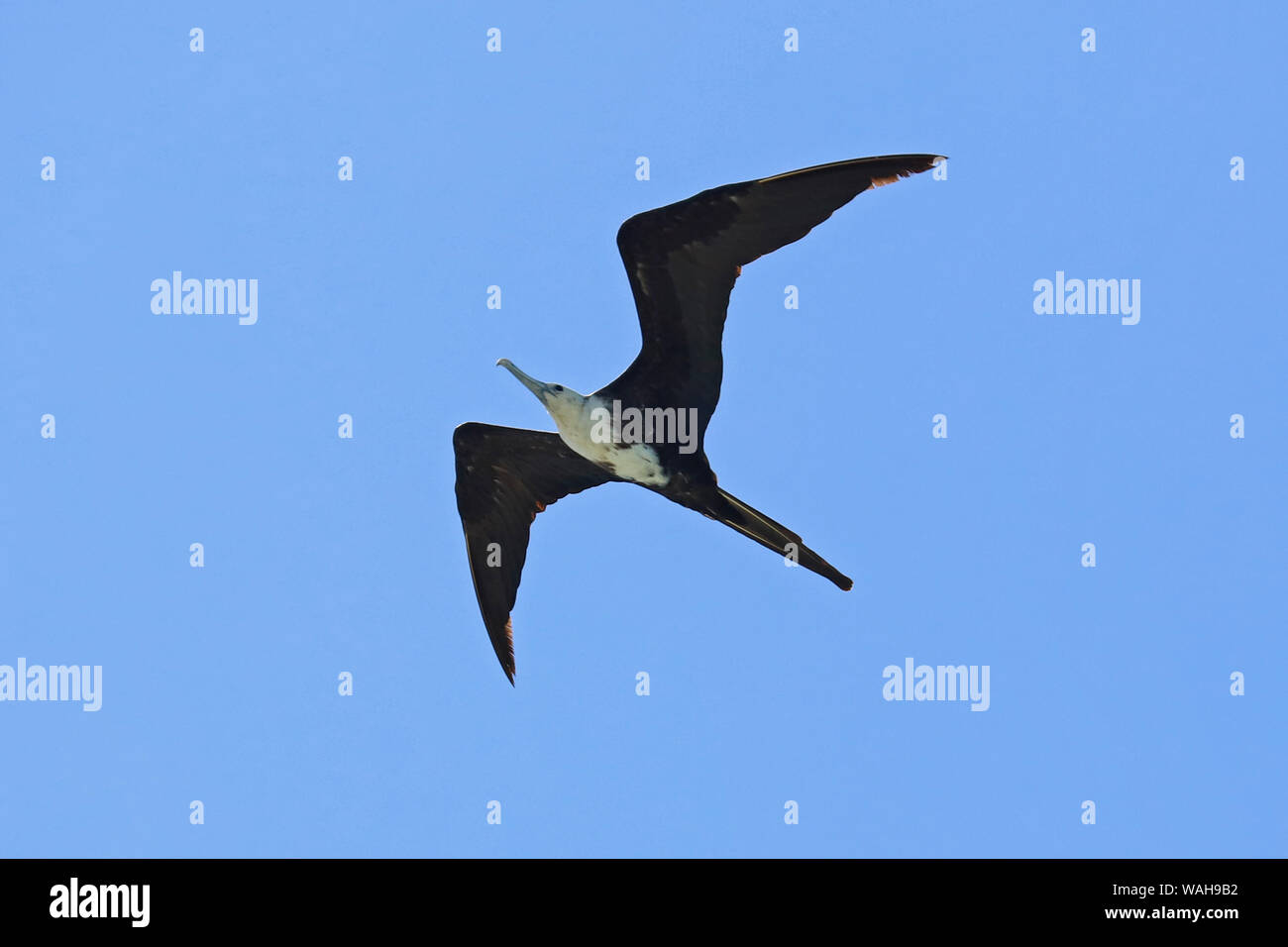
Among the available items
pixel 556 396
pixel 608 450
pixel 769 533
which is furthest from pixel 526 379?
pixel 769 533

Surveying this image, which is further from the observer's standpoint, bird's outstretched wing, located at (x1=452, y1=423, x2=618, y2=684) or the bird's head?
bird's outstretched wing, located at (x1=452, y1=423, x2=618, y2=684)

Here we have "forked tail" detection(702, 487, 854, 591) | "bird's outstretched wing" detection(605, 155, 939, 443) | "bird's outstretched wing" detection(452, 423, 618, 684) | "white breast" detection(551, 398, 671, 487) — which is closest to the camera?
"bird's outstretched wing" detection(605, 155, 939, 443)

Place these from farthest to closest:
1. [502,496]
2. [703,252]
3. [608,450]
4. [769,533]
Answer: [502,496]
[608,450]
[769,533]
[703,252]

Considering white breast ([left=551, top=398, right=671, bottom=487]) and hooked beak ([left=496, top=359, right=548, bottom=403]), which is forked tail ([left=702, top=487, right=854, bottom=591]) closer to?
white breast ([left=551, top=398, right=671, bottom=487])

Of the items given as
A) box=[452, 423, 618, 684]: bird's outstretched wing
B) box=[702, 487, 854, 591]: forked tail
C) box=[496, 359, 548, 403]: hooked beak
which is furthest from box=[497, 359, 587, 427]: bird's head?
box=[702, 487, 854, 591]: forked tail

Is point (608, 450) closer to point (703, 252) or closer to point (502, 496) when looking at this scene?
point (502, 496)

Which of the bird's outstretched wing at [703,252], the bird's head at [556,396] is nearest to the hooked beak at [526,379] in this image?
the bird's head at [556,396]
